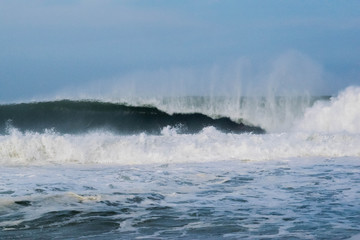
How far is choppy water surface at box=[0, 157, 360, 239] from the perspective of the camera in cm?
518

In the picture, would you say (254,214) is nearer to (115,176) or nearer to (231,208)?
(231,208)

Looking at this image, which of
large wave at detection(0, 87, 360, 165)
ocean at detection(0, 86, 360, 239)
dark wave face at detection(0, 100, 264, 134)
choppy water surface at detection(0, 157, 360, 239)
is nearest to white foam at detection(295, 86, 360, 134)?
ocean at detection(0, 86, 360, 239)

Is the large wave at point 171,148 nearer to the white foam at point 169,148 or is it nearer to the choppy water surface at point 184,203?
the white foam at point 169,148

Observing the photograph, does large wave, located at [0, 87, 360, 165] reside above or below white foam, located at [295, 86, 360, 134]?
below

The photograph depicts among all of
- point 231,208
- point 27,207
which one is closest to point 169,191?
point 231,208

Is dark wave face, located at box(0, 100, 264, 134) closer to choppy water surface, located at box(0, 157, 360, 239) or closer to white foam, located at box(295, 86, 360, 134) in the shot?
white foam, located at box(295, 86, 360, 134)

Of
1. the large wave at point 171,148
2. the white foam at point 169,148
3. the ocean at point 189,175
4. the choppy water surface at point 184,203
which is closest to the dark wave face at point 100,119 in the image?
the ocean at point 189,175

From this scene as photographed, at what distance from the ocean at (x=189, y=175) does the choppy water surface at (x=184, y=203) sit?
1 centimetres

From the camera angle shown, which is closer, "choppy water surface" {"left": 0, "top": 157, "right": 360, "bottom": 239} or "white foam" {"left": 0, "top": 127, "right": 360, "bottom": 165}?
"choppy water surface" {"left": 0, "top": 157, "right": 360, "bottom": 239}

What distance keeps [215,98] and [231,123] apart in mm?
2177

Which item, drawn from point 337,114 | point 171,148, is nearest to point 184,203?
point 171,148

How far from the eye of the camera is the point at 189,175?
955 centimetres

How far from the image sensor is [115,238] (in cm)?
491

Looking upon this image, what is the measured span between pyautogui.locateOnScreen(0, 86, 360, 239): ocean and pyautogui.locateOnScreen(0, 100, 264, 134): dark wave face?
0.06 m
